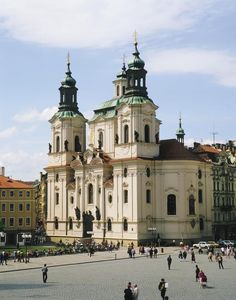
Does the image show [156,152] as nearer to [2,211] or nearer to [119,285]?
[2,211]

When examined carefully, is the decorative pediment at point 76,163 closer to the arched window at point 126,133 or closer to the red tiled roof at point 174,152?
the arched window at point 126,133

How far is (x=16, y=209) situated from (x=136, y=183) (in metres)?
21.5

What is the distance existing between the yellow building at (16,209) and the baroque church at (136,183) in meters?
5.45

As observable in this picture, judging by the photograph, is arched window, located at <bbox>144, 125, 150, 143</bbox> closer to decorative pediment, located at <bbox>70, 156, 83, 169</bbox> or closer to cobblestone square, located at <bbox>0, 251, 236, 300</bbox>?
decorative pediment, located at <bbox>70, 156, 83, 169</bbox>

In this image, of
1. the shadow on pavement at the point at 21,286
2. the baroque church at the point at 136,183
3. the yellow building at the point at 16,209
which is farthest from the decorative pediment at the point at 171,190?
the shadow on pavement at the point at 21,286

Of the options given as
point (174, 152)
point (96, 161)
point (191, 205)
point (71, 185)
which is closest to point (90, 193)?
point (71, 185)

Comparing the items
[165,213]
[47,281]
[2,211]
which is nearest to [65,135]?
[2,211]

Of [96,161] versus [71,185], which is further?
[71,185]

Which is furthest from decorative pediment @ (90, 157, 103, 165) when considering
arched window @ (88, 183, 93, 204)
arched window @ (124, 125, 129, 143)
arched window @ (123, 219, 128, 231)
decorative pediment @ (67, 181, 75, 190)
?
arched window @ (123, 219, 128, 231)

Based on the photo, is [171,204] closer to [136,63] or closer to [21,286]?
[136,63]

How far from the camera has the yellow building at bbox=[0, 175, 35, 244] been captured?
89938 mm

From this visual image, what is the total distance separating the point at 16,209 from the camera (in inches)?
3563

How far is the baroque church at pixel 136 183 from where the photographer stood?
79.3m

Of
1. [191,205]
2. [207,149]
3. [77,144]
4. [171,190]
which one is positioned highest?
[77,144]
